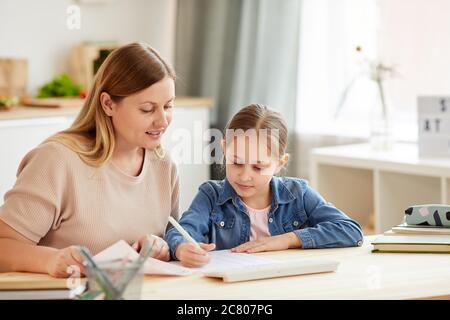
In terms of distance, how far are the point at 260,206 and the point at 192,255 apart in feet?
1.20

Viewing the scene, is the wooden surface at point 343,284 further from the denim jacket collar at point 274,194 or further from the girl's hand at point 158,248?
the denim jacket collar at point 274,194

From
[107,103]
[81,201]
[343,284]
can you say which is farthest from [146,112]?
[343,284]

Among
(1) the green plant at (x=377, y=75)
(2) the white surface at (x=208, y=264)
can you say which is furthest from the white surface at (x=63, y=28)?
(2) the white surface at (x=208, y=264)

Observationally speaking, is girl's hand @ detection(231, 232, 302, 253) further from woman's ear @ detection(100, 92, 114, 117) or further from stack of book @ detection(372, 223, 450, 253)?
woman's ear @ detection(100, 92, 114, 117)

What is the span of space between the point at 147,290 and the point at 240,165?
0.50m

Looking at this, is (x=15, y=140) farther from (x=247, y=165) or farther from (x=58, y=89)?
(x=247, y=165)

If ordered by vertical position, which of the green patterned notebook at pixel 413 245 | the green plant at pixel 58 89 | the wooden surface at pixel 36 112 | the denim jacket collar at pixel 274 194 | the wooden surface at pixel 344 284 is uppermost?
the green plant at pixel 58 89

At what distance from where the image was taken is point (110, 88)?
1.99 metres

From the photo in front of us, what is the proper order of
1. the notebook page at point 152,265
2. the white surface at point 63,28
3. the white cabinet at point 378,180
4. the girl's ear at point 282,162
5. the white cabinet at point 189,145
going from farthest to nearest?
the white cabinet at point 189,145 < the white surface at point 63,28 < the white cabinet at point 378,180 < the girl's ear at point 282,162 < the notebook page at point 152,265

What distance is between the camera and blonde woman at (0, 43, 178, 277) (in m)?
1.90

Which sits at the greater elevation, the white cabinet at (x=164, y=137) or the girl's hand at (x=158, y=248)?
the white cabinet at (x=164, y=137)

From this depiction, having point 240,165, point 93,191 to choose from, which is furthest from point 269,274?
point 93,191

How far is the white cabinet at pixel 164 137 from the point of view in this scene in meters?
3.42

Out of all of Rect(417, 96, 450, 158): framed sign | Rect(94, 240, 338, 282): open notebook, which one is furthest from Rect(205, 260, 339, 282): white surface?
Rect(417, 96, 450, 158): framed sign
